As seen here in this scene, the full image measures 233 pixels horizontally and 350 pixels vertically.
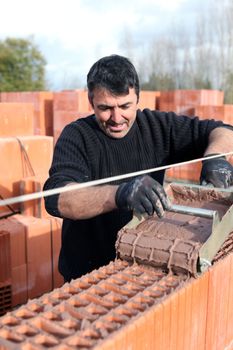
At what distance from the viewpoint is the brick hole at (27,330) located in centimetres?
125

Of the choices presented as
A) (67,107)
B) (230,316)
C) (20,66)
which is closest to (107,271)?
(230,316)

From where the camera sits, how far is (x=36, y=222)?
5.63m

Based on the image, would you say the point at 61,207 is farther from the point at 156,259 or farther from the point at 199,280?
the point at 199,280

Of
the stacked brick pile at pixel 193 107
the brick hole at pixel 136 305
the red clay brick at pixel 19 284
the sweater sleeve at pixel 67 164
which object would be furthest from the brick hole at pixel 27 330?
the stacked brick pile at pixel 193 107

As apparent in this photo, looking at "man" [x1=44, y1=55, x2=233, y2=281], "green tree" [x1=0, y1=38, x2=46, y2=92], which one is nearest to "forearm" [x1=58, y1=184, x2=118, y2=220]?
"man" [x1=44, y1=55, x2=233, y2=281]

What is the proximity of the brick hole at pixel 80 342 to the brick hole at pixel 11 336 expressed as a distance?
144mm

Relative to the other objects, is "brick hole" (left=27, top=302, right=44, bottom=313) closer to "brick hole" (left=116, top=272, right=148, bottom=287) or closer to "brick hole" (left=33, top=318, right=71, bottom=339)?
"brick hole" (left=33, top=318, right=71, bottom=339)

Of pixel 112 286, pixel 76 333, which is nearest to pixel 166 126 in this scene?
pixel 112 286

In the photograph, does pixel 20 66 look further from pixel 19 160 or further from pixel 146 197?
pixel 146 197

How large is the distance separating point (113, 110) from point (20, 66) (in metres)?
30.6

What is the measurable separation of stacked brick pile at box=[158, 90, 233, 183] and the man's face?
8.10m

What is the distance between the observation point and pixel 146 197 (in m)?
1.80

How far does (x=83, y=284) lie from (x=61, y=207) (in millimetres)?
629

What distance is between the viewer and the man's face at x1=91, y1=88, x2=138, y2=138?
2.33 metres
